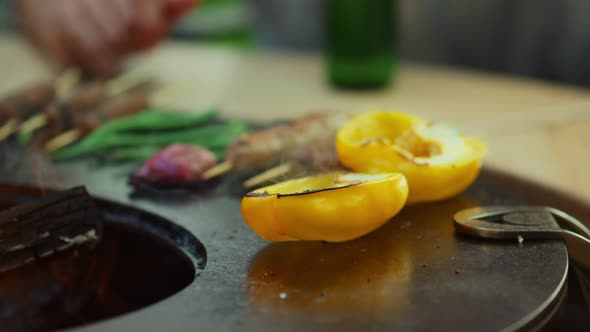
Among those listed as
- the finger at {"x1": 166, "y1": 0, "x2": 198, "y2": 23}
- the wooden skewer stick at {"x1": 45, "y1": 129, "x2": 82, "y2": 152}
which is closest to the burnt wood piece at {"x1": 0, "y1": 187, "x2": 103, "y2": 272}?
the wooden skewer stick at {"x1": 45, "y1": 129, "x2": 82, "y2": 152}

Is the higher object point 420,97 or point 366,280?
point 366,280

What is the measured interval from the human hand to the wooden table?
0.17m

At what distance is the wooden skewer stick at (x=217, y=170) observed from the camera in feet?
6.63

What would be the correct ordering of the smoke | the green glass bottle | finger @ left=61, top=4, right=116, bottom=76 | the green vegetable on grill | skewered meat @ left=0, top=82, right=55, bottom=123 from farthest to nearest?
finger @ left=61, top=4, right=116, bottom=76 < the green glass bottle < skewered meat @ left=0, top=82, right=55, bottom=123 < the green vegetable on grill < the smoke

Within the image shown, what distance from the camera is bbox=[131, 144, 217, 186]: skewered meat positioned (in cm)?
199

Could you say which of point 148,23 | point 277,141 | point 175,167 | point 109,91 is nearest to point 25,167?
point 175,167

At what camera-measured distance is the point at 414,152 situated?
6.12 ft

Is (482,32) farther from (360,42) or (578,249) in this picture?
(578,249)

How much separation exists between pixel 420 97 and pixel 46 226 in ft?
6.78

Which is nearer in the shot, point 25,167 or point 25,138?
point 25,167

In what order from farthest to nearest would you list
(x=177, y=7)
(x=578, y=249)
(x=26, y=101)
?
1. (x=177, y=7)
2. (x=26, y=101)
3. (x=578, y=249)

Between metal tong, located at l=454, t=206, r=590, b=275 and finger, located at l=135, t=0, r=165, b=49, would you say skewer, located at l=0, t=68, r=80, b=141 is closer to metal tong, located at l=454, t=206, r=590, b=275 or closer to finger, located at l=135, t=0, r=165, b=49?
finger, located at l=135, t=0, r=165, b=49

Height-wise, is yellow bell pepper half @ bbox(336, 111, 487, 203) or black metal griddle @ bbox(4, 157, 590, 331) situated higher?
yellow bell pepper half @ bbox(336, 111, 487, 203)

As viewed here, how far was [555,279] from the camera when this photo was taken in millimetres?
1391
